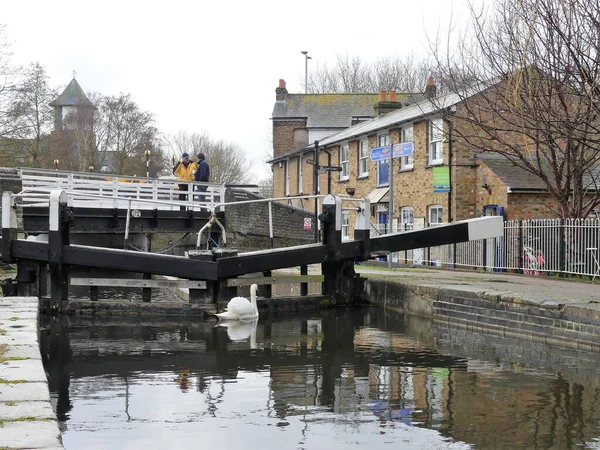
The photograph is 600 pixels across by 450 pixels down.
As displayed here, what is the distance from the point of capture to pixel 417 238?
14.5m

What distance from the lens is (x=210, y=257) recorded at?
44.9ft

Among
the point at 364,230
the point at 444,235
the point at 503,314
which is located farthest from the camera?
the point at 364,230

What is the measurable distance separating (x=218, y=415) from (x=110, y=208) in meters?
19.4

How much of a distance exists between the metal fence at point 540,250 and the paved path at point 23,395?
12058mm

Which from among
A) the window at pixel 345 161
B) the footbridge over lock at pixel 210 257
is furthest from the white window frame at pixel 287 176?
the footbridge over lock at pixel 210 257

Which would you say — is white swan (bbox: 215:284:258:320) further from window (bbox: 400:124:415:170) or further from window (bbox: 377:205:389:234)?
window (bbox: 377:205:389:234)

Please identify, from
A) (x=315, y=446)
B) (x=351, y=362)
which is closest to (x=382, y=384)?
(x=351, y=362)

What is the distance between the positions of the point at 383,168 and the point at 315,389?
2302 centimetres

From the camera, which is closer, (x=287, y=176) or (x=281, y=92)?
(x=287, y=176)

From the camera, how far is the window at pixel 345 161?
111 feet

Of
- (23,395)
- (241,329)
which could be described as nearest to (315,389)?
(23,395)

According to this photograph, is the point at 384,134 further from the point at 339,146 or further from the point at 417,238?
the point at 417,238

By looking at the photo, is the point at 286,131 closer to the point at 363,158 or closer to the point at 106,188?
the point at 363,158

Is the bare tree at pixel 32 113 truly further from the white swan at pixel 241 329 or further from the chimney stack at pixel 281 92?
the white swan at pixel 241 329
